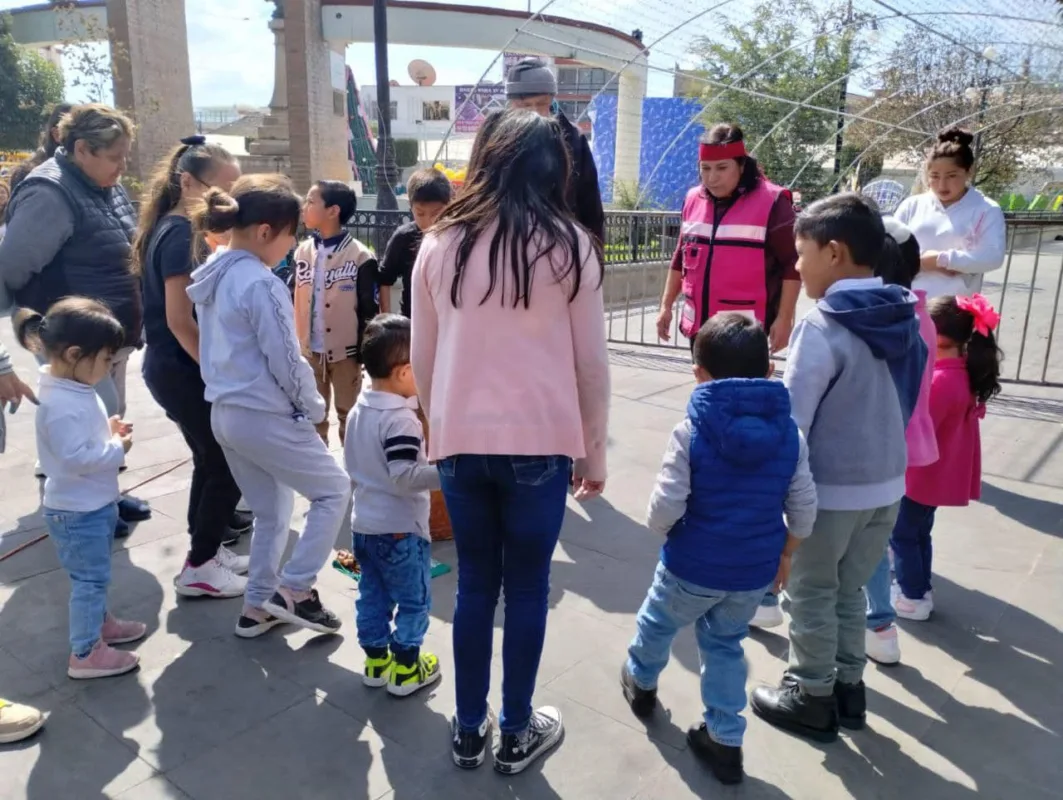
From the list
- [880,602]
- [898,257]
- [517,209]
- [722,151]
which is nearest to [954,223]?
[722,151]

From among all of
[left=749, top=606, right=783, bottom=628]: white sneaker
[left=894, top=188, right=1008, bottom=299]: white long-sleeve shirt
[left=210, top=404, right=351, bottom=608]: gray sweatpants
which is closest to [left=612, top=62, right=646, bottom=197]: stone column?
[left=894, top=188, right=1008, bottom=299]: white long-sleeve shirt

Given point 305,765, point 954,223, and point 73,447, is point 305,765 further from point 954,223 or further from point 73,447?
point 954,223

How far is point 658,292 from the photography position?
12656mm

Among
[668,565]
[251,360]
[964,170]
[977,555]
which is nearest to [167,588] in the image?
[251,360]

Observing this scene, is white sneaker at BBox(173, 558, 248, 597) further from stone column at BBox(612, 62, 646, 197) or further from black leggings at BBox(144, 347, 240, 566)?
stone column at BBox(612, 62, 646, 197)

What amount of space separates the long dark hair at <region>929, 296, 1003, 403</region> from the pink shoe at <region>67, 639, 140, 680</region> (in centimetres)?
336

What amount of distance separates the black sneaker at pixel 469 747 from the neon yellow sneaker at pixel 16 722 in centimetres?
129

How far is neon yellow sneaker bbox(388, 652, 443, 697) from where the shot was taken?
262cm

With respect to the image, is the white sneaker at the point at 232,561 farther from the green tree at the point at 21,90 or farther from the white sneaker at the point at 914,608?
the green tree at the point at 21,90

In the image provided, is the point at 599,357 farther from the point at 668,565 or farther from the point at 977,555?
the point at 977,555

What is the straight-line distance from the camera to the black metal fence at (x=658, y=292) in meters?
7.27

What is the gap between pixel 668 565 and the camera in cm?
228

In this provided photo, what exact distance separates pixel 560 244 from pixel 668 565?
0.96 m

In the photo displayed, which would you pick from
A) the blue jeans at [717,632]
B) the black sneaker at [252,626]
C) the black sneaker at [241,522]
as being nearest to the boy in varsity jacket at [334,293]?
the black sneaker at [241,522]
